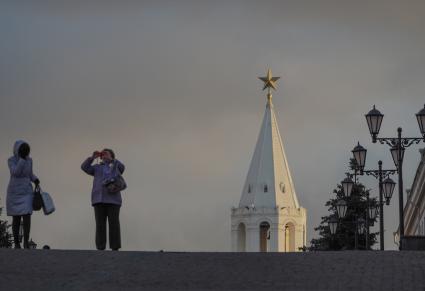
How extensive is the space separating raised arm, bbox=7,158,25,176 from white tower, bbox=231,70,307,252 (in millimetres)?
139343

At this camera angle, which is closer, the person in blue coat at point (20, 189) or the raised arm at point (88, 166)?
the person in blue coat at point (20, 189)

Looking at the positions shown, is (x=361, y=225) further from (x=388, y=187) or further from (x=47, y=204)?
(x=47, y=204)

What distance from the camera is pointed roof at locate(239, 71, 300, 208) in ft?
548

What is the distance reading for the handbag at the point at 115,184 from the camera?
2702cm

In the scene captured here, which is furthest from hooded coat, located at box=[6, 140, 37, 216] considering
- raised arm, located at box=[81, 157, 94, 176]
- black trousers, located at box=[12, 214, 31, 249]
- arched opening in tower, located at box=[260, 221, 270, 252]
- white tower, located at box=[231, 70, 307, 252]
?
arched opening in tower, located at box=[260, 221, 270, 252]

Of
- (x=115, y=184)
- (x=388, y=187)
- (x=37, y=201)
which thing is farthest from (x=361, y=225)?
(x=37, y=201)

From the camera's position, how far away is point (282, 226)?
572 ft

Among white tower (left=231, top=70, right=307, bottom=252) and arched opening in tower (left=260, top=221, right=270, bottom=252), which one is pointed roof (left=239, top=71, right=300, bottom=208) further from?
arched opening in tower (left=260, top=221, right=270, bottom=252)

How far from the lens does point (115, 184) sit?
27.0 m

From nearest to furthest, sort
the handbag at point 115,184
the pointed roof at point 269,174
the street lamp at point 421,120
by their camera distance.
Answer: the handbag at point 115,184 → the street lamp at point 421,120 → the pointed roof at point 269,174

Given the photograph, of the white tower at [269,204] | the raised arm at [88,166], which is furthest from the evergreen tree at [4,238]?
the white tower at [269,204]

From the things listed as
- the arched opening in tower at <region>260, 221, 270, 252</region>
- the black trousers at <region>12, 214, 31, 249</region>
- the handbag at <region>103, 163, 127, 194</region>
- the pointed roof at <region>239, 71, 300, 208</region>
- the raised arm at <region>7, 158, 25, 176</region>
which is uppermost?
the pointed roof at <region>239, 71, 300, 208</region>

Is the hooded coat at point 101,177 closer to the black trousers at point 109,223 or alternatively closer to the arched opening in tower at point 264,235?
the black trousers at point 109,223

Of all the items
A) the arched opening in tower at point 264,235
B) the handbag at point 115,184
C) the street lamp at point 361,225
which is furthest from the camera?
the arched opening in tower at point 264,235
